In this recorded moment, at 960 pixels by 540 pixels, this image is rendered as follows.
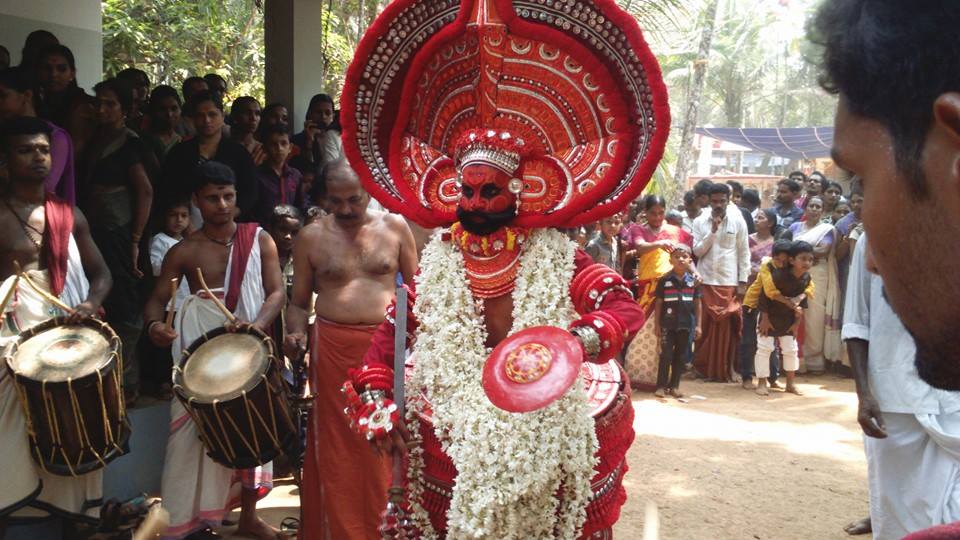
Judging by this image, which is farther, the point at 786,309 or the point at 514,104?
the point at 786,309

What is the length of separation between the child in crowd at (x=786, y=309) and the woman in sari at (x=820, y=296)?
1066mm

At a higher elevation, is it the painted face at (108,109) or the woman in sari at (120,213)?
the painted face at (108,109)

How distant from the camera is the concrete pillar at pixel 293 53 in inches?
360

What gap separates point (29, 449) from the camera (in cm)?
446

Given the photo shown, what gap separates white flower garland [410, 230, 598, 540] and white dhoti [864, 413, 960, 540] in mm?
2041

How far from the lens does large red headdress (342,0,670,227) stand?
339cm

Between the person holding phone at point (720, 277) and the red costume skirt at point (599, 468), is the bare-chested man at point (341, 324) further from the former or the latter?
the person holding phone at point (720, 277)

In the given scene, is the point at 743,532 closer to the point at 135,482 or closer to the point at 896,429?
the point at 896,429

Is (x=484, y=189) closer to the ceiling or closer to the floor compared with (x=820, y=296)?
closer to the ceiling

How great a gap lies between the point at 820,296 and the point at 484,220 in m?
8.91

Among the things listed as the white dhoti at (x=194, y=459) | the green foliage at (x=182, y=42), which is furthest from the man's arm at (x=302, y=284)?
the green foliage at (x=182, y=42)

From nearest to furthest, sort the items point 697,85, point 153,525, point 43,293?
point 153,525
point 43,293
point 697,85

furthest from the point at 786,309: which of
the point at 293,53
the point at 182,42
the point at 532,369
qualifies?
the point at 182,42

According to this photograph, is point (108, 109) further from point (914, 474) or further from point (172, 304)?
point (914, 474)
